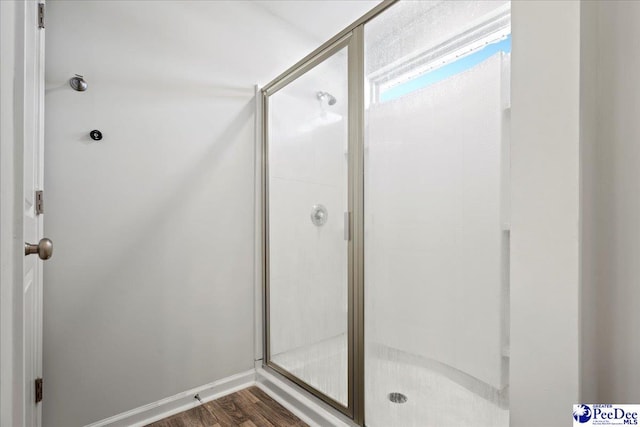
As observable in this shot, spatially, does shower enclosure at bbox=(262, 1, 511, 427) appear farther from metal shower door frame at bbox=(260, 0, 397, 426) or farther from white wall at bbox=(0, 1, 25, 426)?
white wall at bbox=(0, 1, 25, 426)

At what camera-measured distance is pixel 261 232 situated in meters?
1.96

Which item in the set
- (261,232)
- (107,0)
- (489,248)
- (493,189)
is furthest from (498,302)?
(107,0)

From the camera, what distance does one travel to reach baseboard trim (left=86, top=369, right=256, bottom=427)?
1.46 metres

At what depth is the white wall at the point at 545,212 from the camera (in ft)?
1.91

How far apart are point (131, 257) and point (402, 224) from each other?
1.32 metres

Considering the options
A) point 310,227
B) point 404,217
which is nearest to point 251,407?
point 310,227

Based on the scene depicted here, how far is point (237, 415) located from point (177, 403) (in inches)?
13.1

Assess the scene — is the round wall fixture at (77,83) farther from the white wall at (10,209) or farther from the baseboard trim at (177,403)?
the baseboard trim at (177,403)

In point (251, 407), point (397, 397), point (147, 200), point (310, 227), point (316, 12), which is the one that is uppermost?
point (316, 12)

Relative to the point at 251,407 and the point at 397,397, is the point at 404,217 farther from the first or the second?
the point at 251,407

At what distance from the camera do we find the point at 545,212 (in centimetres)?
61

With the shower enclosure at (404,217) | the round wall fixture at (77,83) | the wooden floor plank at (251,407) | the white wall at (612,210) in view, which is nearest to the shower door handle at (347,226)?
the shower enclosure at (404,217)

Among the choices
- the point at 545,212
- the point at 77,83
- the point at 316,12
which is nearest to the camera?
the point at 545,212

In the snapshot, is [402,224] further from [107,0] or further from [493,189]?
[107,0]
